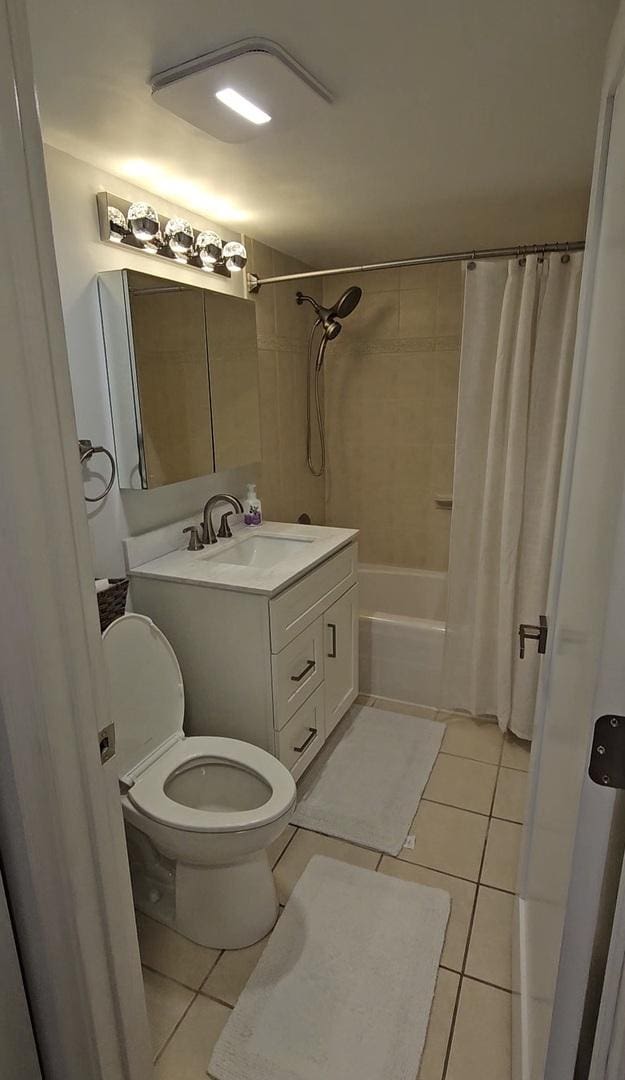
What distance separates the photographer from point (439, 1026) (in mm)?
1320

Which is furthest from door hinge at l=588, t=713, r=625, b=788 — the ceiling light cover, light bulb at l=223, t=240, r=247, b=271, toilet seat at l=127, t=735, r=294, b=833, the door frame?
light bulb at l=223, t=240, r=247, b=271

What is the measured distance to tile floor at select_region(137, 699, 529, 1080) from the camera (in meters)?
1.27

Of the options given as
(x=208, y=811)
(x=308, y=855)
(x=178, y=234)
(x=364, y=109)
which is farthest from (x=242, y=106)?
(x=308, y=855)

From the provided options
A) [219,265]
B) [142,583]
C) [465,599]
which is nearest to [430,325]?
[219,265]

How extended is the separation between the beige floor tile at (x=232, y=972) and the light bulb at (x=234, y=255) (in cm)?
231

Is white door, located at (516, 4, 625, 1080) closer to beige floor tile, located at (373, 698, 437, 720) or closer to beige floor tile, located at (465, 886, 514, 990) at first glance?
beige floor tile, located at (465, 886, 514, 990)

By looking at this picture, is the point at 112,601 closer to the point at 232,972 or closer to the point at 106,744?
the point at 106,744

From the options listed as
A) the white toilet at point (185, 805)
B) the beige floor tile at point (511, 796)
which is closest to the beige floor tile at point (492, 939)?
the beige floor tile at point (511, 796)

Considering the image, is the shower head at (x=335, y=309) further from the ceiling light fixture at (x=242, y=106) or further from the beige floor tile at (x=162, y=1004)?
the beige floor tile at (x=162, y=1004)

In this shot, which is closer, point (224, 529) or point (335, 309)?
point (224, 529)

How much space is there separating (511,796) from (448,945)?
27.1 inches

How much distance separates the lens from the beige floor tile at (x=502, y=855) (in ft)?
5.61

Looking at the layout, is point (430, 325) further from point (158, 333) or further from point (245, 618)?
point (245, 618)

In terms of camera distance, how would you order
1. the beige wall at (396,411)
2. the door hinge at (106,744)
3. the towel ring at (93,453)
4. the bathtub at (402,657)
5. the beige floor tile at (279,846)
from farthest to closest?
the beige wall at (396,411) < the bathtub at (402,657) < the beige floor tile at (279,846) < the towel ring at (93,453) < the door hinge at (106,744)
